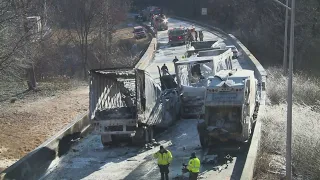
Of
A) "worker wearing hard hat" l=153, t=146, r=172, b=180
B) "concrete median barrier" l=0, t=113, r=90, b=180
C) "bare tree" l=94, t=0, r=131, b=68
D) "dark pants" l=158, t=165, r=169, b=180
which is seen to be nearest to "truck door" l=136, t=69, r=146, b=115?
"concrete median barrier" l=0, t=113, r=90, b=180

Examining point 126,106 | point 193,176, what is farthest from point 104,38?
point 193,176

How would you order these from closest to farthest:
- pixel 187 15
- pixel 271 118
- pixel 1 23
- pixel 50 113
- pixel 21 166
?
pixel 21 166
pixel 1 23
pixel 271 118
pixel 50 113
pixel 187 15

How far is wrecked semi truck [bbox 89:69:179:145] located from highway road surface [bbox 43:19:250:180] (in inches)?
23.4

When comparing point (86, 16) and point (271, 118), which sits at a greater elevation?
point (86, 16)

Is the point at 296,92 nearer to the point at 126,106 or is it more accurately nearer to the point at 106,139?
the point at 126,106

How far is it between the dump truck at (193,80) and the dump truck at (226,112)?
3.38m

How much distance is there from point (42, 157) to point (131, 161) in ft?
9.84

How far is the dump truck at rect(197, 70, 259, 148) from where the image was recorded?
16594 mm

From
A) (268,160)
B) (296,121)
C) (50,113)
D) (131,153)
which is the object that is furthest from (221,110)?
(50,113)

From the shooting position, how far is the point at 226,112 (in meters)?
17.0

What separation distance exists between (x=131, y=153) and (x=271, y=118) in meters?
7.56

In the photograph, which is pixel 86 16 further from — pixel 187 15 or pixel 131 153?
pixel 187 15

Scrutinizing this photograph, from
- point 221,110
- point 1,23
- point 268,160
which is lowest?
point 268,160

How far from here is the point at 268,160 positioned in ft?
56.1
